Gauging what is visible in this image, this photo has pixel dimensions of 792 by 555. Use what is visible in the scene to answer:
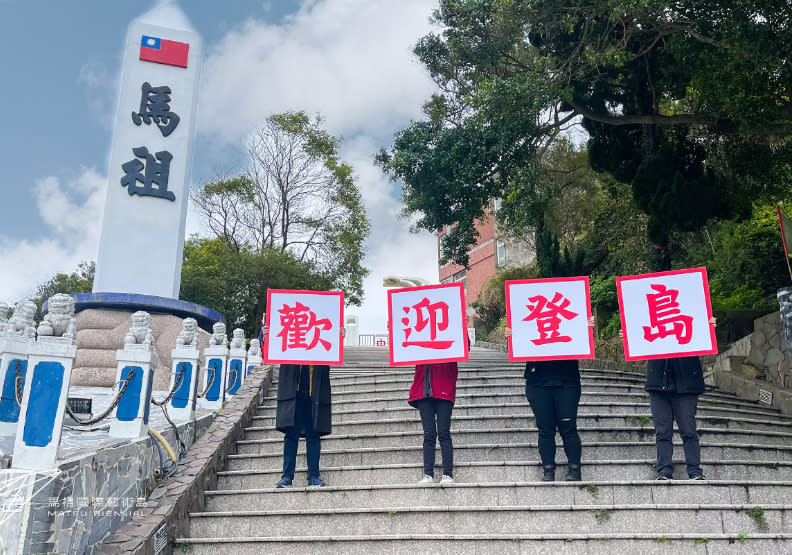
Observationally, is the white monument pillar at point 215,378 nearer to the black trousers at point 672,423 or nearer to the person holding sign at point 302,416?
the person holding sign at point 302,416

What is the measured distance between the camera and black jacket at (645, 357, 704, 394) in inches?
206

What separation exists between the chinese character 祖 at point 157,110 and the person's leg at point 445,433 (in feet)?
34.1

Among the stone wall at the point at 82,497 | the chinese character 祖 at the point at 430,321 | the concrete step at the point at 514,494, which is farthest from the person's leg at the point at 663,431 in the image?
the stone wall at the point at 82,497

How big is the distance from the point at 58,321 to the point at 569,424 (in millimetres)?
4069

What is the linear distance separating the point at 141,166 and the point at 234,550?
410 inches

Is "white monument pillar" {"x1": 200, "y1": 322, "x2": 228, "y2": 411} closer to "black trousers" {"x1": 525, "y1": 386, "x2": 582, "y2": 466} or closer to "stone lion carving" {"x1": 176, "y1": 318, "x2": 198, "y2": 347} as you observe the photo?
"stone lion carving" {"x1": 176, "y1": 318, "x2": 198, "y2": 347}

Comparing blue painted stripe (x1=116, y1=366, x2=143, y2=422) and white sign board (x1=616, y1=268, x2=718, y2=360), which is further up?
white sign board (x1=616, y1=268, x2=718, y2=360)

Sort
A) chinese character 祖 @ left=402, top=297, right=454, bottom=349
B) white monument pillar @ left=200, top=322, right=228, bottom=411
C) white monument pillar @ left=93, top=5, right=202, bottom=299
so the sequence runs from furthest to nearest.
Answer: white monument pillar @ left=93, top=5, right=202, bottom=299 < white monument pillar @ left=200, top=322, right=228, bottom=411 < chinese character 祖 @ left=402, top=297, right=454, bottom=349

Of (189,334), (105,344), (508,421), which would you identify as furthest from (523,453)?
(105,344)

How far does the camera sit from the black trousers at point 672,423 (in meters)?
5.12

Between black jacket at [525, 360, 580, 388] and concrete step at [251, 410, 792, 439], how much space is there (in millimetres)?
1384

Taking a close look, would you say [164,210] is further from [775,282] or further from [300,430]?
[775,282]

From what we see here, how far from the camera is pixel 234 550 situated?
15.0 feet

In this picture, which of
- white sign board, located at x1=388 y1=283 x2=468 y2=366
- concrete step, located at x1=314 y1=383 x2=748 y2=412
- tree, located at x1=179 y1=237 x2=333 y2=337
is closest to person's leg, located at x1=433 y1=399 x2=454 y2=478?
white sign board, located at x1=388 y1=283 x2=468 y2=366
